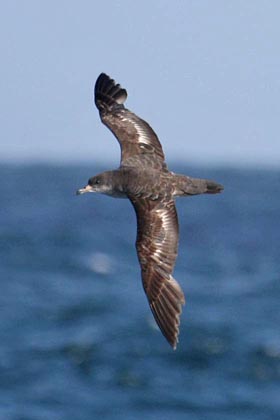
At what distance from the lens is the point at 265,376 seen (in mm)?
29875

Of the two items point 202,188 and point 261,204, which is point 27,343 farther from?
point 261,204

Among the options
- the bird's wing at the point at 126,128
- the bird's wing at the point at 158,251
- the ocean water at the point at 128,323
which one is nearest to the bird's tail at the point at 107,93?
the bird's wing at the point at 126,128

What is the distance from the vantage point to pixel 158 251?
13727mm

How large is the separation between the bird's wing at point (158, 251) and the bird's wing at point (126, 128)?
692mm

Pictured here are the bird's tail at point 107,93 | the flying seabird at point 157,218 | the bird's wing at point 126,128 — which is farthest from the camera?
the bird's tail at point 107,93

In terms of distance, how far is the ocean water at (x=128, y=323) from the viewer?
27.4 metres

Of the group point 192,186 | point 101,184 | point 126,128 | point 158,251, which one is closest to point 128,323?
point 126,128

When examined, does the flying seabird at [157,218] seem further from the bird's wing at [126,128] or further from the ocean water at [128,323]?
the ocean water at [128,323]

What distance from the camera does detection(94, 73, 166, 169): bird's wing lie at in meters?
14.6

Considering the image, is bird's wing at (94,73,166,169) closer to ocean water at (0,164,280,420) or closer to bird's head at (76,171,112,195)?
bird's head at (76,171,112,195)

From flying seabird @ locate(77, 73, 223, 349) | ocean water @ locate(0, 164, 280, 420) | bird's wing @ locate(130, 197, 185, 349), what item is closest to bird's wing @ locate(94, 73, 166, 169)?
flying seabird @ locate(77, 73, 223, 349)

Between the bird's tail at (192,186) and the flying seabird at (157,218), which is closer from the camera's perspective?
the flying seabird at (157,218)

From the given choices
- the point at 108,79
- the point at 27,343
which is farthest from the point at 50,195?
the point at 108,79

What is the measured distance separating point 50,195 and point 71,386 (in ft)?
132
